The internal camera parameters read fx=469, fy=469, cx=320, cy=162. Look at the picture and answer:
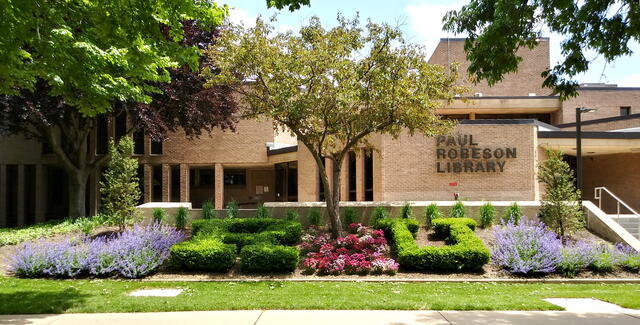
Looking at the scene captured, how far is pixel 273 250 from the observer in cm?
1145

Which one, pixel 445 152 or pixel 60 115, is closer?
pixel 60 115

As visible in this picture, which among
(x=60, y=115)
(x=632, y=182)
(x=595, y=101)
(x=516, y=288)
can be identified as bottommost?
(x=516, y=288)

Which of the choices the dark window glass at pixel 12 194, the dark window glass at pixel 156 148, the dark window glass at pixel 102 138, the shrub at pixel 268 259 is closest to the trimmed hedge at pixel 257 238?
the shrub at pixel 268 259

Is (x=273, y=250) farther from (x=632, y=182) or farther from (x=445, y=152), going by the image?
(x=632, y=182)

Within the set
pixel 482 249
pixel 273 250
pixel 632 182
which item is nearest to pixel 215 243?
pixel 273 250

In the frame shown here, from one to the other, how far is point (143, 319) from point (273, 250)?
4.84 m

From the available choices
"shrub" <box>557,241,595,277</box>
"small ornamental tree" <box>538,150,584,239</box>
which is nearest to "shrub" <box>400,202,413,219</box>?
"small ornamental tree" <box>538,150,584,239</box>

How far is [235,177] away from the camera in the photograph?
3369cm

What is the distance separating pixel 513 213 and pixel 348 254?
239 inches

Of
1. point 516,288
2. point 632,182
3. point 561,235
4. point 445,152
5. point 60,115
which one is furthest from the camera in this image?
point 632,182

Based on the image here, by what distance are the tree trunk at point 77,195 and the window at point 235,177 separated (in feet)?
40.0

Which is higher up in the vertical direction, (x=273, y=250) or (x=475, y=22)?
(x=475, y=22)

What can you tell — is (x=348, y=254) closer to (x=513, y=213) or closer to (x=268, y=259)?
(x=268, y=259)

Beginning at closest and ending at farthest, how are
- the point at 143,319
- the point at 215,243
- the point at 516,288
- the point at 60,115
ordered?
the point at 143,319, the point at 516,288, the point at 215,243, the point at 60,115
